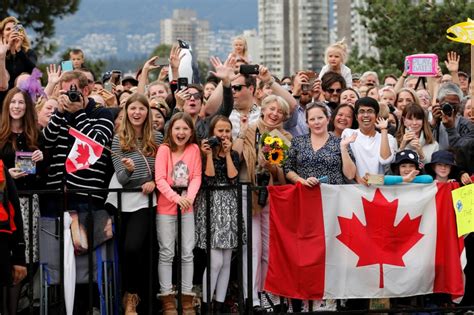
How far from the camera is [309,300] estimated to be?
12289 millimetres

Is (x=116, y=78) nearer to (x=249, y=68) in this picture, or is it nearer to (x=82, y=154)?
(x=249, y=68)

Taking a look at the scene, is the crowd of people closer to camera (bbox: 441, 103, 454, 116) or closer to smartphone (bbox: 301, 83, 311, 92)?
camera (bbox: 441, 103, 454, 116)

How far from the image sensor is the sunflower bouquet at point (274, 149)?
39.5ft

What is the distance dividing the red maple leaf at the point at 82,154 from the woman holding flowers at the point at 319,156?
1.91 m

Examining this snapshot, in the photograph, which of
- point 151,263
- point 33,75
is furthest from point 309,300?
point 33,75

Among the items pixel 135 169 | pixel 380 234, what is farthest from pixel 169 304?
pixel 380 234

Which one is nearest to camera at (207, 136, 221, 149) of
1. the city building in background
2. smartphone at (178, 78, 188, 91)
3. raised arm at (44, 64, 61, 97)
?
smartphone at (178, 78, 188, 91)

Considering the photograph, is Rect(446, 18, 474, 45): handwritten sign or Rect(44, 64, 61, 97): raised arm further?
Rect(44, 64, 61, 97): raised arm

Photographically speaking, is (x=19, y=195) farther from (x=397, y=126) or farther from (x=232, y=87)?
(x=397, y=126)

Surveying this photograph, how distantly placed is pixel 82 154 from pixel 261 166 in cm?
173

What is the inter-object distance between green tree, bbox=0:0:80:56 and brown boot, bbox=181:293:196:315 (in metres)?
31.1

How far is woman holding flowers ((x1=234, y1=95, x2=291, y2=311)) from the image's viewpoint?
40.1ft

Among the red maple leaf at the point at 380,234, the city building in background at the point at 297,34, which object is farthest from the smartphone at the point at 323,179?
the city building in background at the point at 297,34

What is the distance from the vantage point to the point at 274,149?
1205cm
